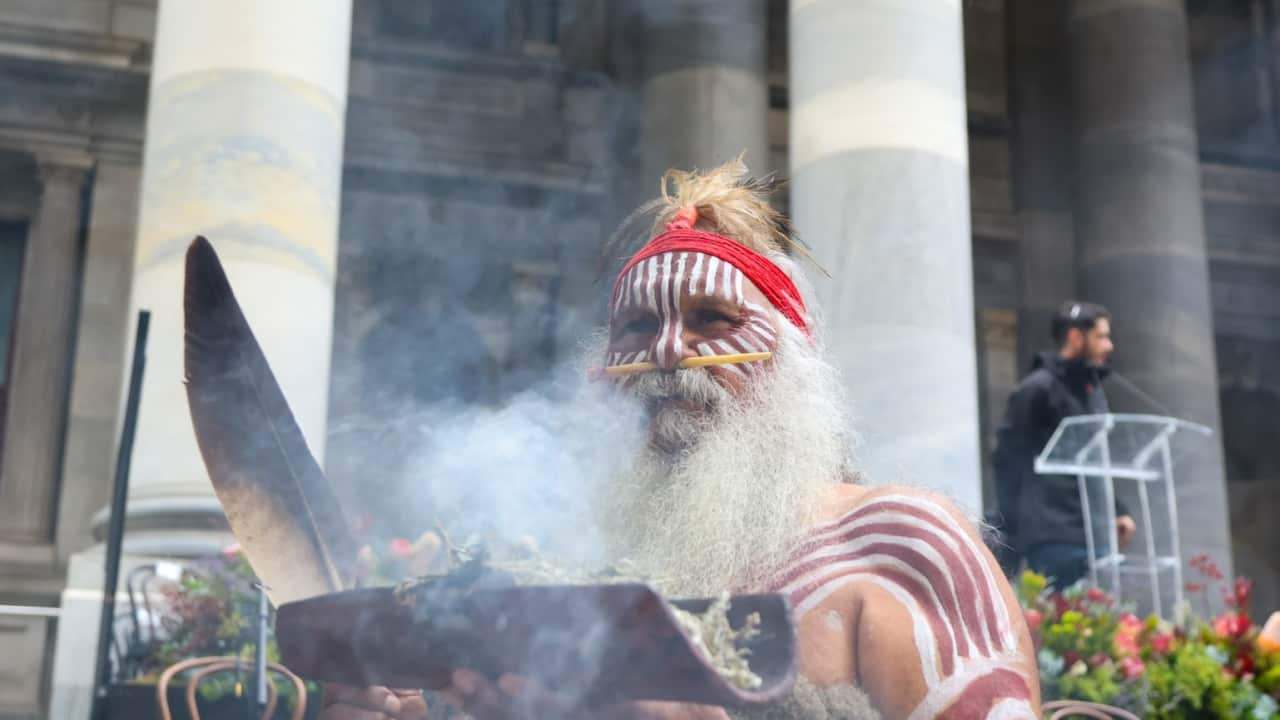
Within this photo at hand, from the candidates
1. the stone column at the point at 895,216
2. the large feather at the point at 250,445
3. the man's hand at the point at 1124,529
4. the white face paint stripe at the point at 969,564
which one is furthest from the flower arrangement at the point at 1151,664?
the large feather at the point at 250,445

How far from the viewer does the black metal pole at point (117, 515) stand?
3.31m

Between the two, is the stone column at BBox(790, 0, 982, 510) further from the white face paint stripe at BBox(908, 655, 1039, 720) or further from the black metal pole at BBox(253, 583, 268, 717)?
the white face paint stripe at BBox(908, 655, 1039, 720)

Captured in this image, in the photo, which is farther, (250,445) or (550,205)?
Answer: (550,205)

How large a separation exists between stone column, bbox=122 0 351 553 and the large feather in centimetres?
349

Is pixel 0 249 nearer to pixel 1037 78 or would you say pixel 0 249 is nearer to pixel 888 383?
pixel 888 383

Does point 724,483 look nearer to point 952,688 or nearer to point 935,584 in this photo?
point 935,584

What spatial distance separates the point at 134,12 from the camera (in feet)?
36.1

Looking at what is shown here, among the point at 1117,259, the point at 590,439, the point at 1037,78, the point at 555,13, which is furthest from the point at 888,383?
the point at 1037,78

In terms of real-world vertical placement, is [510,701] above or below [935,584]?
below

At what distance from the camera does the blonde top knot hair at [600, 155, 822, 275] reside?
3.13 meters

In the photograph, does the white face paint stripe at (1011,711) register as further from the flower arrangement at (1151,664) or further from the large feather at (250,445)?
the flower arrangement at (1151,664)

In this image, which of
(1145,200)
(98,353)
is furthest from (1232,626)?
(98,353)

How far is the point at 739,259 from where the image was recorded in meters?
2.97

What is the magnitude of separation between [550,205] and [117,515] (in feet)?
28.9
